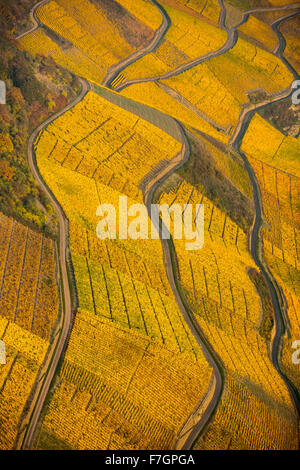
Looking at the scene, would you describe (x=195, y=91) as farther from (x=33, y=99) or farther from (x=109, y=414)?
(x=109, y=414)

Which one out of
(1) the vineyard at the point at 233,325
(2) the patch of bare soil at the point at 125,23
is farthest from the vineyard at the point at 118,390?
(2) the patch of bare soil at the point at 125,23

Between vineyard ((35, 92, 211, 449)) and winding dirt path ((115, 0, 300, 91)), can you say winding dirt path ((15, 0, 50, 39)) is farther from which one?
vineyard ((35, 92, 211, 449))

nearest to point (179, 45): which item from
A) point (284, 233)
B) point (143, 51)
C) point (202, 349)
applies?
point (143, 51)

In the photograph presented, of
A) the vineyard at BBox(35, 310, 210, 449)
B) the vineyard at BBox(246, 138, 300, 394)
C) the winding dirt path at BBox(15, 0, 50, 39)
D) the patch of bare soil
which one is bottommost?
the vineyard at BBox(35, 310, 210, 449)

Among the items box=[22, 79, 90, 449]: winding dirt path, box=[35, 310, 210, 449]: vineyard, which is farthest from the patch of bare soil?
box=[35, 310, 210, 449]: vineyard

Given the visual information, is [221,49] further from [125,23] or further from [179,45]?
[125,23]

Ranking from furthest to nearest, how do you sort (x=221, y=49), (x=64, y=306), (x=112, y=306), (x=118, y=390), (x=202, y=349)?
(x=221, y=49), (x=202, y=349), (x=112, y=306), (x=64, y=306), (x=118, y=390)
